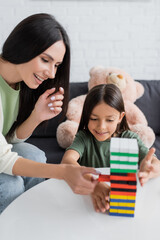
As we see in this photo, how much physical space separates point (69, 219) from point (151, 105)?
1297 millimetres

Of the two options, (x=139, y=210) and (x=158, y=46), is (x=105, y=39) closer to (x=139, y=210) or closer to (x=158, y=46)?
(x=158, y=46)

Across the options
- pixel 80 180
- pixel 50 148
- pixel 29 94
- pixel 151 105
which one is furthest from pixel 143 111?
pixel 80 180

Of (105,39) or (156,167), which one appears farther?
(105,39)

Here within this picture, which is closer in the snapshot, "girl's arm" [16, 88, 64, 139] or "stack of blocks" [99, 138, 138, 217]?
"stack of blocks" [99, 138, 138, 217]

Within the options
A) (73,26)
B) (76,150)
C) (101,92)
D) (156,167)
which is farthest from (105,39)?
(156,167)

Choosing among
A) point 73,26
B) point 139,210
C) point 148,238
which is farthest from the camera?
point 73,26

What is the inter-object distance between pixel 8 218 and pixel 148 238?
38cm

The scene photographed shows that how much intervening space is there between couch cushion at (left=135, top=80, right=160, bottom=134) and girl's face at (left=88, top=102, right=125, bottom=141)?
0.75 meters

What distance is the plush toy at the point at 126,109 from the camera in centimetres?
171

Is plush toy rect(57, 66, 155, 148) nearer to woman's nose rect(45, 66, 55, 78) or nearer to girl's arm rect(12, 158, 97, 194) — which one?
woman's nose rect(45, 66, 55, 78)

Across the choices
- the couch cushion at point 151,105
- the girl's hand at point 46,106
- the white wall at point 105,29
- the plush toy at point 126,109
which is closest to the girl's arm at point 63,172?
the girl's hand at point 46,106

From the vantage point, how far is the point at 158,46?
2.34m

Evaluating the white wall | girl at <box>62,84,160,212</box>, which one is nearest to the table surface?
girl at <box>62,84,160,212</box>

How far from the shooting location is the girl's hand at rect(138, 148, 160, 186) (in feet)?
3.03
